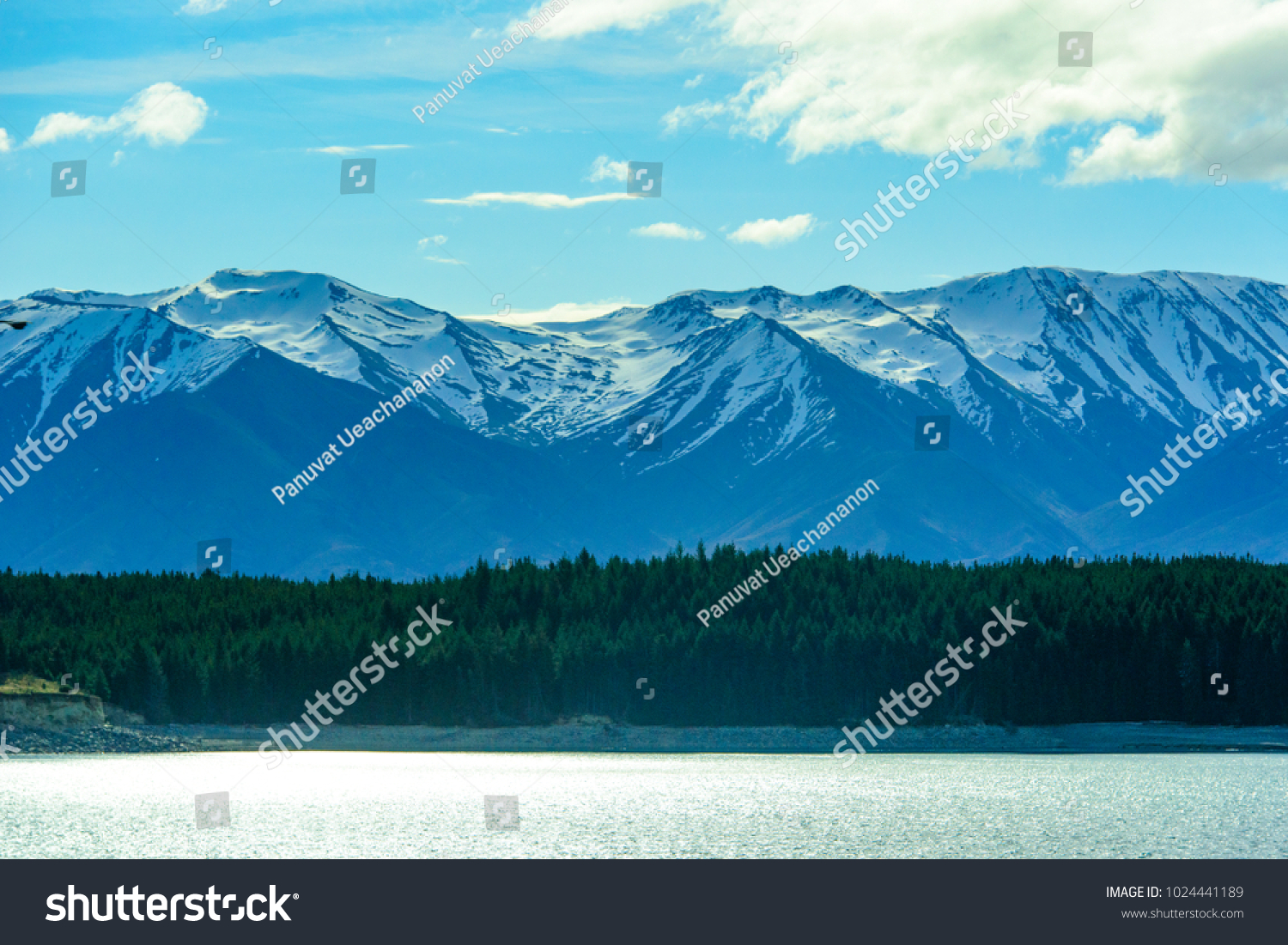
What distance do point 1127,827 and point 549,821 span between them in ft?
116

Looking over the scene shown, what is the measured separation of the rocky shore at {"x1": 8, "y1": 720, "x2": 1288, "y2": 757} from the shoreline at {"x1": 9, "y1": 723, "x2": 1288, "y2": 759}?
0.09 meters

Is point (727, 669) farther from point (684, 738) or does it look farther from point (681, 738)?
point (681, 738)

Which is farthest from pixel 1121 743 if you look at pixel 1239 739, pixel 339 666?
pixel 339 666

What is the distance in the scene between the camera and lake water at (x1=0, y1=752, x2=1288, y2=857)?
90.4 meters

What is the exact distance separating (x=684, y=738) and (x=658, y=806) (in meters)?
62.5

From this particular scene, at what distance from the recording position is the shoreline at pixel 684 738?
535 feet

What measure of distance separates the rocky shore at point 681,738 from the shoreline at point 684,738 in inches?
3.5

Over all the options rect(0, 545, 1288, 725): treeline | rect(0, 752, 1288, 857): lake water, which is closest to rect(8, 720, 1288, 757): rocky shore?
rect(0, 545, 1288, 725): treeline

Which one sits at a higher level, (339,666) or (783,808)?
(339,666)

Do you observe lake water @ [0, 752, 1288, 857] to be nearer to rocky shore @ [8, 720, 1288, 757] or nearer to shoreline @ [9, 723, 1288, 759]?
shoreline @ [9, 723, 1288, 759]

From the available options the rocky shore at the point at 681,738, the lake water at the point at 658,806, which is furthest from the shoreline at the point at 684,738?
the lake water at the point at 658,806

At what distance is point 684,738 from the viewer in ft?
566
